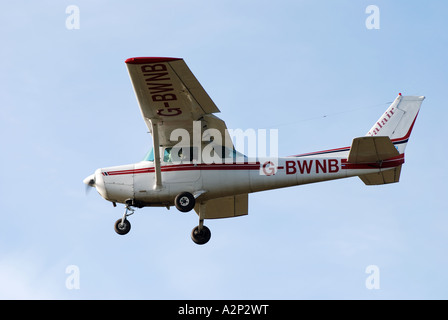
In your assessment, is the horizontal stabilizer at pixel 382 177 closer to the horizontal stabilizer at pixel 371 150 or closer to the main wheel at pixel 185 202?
the horizontal stabilizer at pixel 371 150

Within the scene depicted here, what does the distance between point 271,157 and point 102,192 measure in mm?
4193

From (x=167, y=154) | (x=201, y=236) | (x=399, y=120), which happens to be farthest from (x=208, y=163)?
(x=399, y=120)

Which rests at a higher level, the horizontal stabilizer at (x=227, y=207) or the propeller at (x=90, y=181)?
the propeller at (x=90, y=181)

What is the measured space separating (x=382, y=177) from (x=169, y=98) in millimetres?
5414

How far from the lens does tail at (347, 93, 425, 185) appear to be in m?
18.6

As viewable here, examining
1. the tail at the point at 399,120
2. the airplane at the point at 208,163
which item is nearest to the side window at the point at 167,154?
the airplane at the point at 208,163

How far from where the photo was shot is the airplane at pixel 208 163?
18891mm

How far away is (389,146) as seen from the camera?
1853 centimetres

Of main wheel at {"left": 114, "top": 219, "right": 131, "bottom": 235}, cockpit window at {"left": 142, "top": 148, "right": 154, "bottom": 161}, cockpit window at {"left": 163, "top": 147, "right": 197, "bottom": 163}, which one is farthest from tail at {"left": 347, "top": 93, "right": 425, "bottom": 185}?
main wheel at {"left": 114, "top": 219, "right": 131, "bottom": 235}

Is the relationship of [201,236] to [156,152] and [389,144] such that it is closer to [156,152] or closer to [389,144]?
[156,152]

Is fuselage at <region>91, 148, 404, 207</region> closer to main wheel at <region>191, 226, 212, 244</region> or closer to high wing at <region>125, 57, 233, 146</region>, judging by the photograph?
high wing at <region>125, 57, 233, 146</region>

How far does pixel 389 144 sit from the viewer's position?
18.5 meters

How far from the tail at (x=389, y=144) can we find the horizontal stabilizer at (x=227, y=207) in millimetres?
3470

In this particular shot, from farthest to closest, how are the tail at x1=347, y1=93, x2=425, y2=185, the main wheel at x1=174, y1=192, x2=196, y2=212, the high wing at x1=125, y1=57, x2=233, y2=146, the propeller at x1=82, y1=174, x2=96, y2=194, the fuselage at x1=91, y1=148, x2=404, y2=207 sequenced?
the propeller at x1=82, y1=174, x2=96, y2=194 < the main wheel at x1=174, y1=192, x2=196, y2=212 < the fuselage at x1=91, y1=148, x2=404, y2=207 < the tail at x1=347, y1=93, x2=425, y2=185 < the high wing at x1=125, y1=57, x2=233, y2=146
